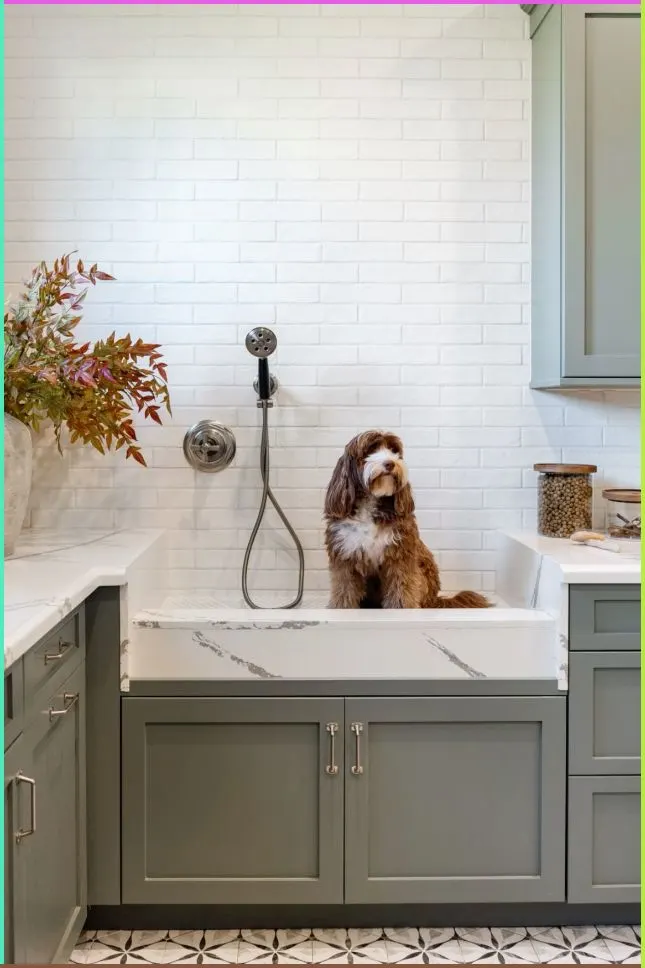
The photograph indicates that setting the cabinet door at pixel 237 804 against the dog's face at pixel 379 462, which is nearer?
the cabinet door at pixel 237 804

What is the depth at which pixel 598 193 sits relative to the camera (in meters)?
2.63

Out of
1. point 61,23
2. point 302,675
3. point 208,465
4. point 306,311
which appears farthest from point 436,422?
point 61,23

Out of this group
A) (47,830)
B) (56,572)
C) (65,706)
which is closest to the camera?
(47,830)

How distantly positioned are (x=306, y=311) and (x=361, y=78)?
0.78 meters

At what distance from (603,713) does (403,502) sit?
76 cm

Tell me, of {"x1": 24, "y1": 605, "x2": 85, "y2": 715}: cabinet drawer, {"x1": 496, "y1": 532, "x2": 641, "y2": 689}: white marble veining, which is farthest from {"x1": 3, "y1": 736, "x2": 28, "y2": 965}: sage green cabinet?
{"x1": 496, "y1": 532, "x2": 641, "y2": 689}: white marble veining

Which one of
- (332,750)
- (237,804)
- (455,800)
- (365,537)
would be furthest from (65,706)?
(455,800)

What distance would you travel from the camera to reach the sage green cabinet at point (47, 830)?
1.52 meters

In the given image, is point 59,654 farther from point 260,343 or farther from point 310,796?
point 260,343

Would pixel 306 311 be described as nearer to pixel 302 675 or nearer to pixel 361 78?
pixel 361 78

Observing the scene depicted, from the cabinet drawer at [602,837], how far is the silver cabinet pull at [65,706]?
4.20 feet

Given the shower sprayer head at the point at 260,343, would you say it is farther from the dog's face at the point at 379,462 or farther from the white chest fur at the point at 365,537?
the white chest fur at the point at 365,537

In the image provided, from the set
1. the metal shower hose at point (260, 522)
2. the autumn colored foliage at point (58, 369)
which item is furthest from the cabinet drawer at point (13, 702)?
the metal shower hose at point (260, 522)

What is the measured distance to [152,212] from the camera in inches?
114
